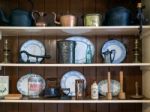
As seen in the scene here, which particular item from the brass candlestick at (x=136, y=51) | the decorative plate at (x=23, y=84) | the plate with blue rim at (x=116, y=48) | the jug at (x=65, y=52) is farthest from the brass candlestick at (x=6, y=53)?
the brass candlestick at (x=136, y=51)

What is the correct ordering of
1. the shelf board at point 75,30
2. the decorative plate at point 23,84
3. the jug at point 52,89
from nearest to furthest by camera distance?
the shelf board at point 75,30, the jug at point 52,89, the decorative plate at point 23,84

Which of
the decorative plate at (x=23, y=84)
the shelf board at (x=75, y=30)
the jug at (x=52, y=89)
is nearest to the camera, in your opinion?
the shelf board at (x=75, y=30)

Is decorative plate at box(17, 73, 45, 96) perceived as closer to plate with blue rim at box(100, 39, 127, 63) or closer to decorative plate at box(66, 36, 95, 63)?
decorative plate at box(66, 36, 95, 63)

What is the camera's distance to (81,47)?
7.08 ft

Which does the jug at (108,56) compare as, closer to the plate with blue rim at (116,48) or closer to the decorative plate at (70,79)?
the plate with blue rim at (116,48)

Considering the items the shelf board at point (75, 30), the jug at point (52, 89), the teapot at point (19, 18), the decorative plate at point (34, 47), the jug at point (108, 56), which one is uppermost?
the teapot at point (19, 18)

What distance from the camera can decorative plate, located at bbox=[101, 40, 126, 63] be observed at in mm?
2143

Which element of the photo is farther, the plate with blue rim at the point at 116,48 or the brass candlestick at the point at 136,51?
the plate with blue rim at the point at 116,48

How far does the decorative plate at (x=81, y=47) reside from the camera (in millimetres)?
2141

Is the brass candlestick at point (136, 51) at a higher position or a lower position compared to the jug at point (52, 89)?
higher

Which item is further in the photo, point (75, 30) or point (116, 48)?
point (116, 48)

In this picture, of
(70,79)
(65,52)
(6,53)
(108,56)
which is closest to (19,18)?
(6,53)

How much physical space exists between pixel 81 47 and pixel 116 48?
0.31 metres

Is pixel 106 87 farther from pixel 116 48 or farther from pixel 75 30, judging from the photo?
pixel 75 30
